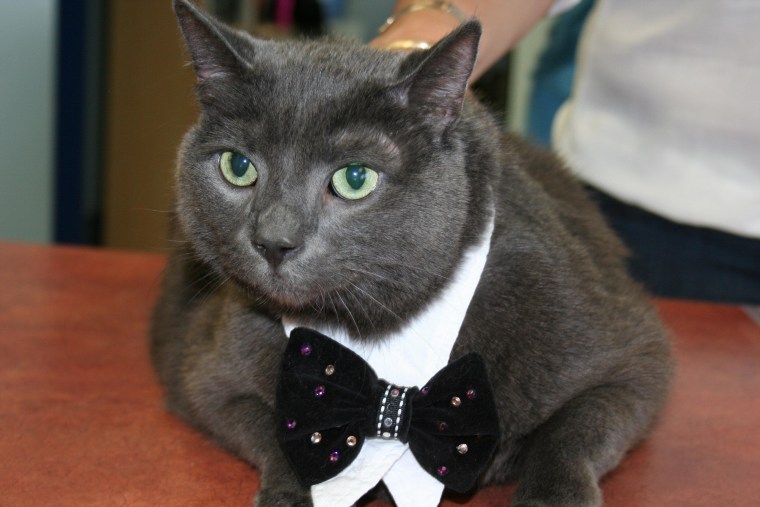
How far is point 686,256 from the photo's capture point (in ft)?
6.46

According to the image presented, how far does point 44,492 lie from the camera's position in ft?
3.90

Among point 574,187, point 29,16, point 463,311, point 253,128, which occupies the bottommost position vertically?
point 29,16

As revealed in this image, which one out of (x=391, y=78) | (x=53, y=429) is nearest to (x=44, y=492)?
(x=53, y=429)

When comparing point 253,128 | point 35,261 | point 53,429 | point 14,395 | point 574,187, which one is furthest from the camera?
point 35,261

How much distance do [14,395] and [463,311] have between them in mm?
752

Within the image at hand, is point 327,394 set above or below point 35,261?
above

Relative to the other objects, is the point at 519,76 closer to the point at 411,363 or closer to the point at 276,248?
the point at 411,363

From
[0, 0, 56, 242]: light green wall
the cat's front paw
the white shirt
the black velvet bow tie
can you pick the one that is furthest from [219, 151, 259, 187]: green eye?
[0, 0, 56, 242]: light green wall

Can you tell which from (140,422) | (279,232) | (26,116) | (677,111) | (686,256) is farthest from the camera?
(26,116)

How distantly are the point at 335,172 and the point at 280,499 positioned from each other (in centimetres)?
41

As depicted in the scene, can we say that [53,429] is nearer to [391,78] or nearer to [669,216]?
[391,78]

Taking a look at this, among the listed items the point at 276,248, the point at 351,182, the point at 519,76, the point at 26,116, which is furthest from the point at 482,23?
Result: the point at 26,116

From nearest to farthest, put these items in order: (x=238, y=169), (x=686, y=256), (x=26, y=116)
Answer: (x=238, y=169), (x=686, y=256), (x=26, y=116)

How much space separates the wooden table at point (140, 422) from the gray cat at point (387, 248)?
0.07m
